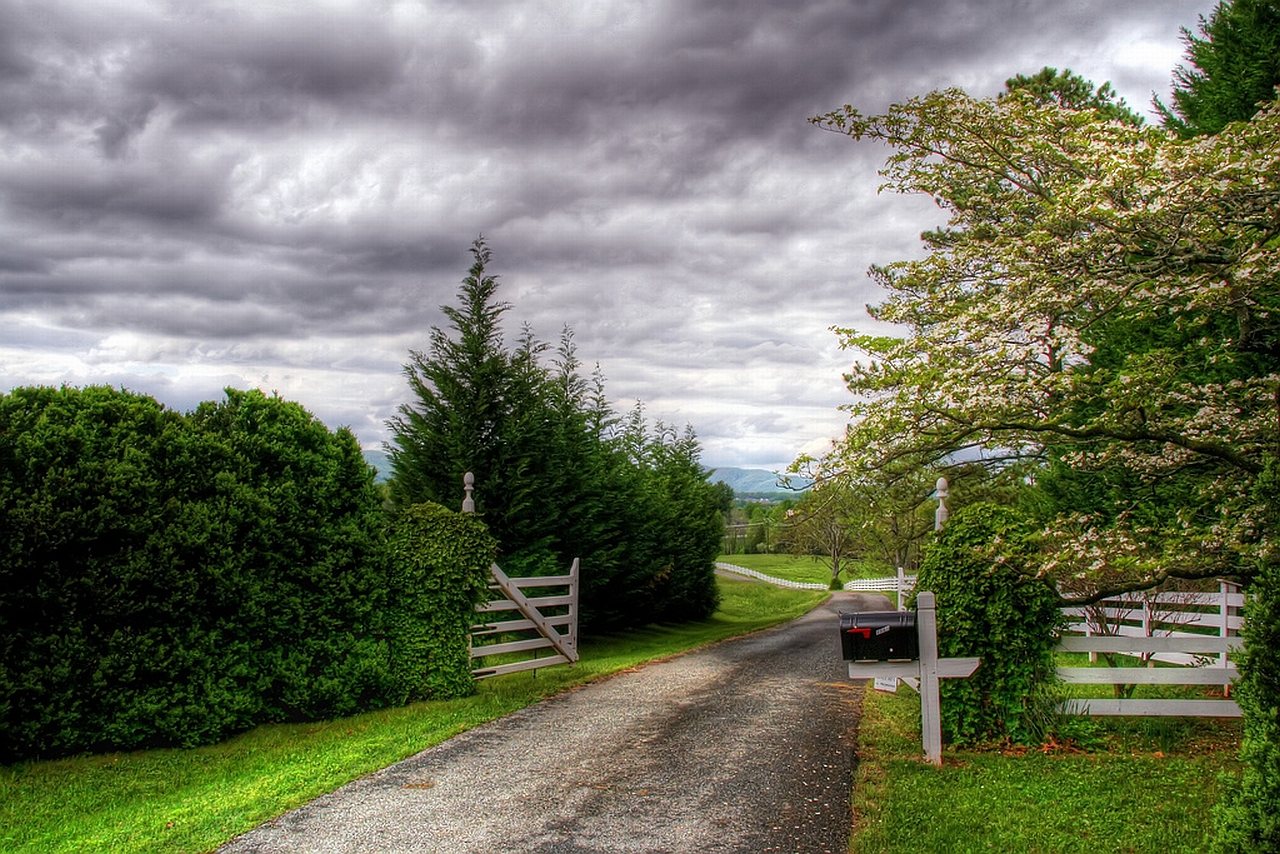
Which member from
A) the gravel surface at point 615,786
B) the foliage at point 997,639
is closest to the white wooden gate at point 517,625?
the gravel surface at point 615,786

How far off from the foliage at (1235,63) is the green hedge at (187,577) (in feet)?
42.3

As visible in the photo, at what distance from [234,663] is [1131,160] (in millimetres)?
9368

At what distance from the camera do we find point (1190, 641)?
7441mm

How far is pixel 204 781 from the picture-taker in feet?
20.7

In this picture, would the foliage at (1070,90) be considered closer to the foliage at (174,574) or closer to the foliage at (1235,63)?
the foliage at (1235,63)

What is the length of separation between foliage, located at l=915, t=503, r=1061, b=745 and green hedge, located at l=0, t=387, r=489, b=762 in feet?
18.0

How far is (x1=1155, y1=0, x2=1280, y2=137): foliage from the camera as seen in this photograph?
11578 mm

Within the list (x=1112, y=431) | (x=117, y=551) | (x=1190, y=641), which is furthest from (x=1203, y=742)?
(x=117, y=551)

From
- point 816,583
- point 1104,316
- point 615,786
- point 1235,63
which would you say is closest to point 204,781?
point 615,786

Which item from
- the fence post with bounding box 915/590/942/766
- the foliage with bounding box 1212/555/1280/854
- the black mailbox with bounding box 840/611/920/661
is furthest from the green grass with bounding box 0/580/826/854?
the foliage with bounding box 1212/555/1280/854

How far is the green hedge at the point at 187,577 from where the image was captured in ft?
21.6

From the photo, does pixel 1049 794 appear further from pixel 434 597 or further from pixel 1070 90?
pixel 1070 90

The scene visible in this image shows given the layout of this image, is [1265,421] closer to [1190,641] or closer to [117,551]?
[1190,641]

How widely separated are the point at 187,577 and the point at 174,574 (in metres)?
0.11
